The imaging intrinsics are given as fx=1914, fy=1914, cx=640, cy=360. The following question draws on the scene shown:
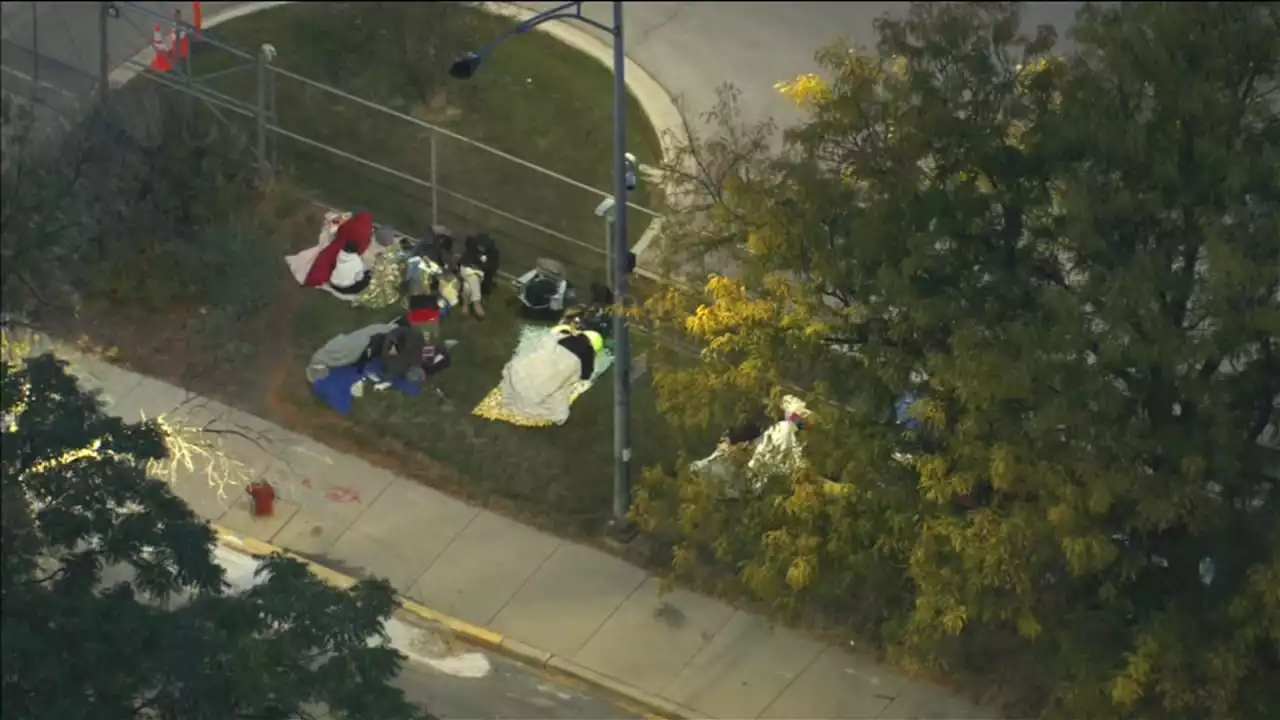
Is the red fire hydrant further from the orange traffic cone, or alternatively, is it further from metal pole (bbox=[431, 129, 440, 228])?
the orange traffic cone

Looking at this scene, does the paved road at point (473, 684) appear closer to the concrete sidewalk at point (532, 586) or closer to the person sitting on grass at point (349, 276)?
the concrete sidewalk at point (532, 586)

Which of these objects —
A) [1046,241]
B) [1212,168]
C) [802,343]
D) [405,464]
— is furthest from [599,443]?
[1212,168]

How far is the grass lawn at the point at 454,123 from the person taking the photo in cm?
2389

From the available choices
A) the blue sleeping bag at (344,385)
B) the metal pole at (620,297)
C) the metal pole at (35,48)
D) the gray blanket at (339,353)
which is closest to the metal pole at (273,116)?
the metal pole at (35,48)

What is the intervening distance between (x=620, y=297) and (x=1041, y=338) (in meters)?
4.71

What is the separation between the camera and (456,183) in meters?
24.4

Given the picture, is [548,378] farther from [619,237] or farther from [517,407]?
[619,237]

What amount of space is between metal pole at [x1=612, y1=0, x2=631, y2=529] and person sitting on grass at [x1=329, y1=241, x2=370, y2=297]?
398 cm

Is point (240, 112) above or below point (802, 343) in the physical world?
below

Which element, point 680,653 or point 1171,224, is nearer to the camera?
point 1171,224

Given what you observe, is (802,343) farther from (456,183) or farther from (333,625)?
(456,183)

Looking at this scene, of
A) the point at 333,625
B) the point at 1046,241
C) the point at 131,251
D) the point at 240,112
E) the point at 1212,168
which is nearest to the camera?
the point at 333,625

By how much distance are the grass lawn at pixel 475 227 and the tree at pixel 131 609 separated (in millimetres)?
6722

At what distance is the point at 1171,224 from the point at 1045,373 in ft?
5.26
